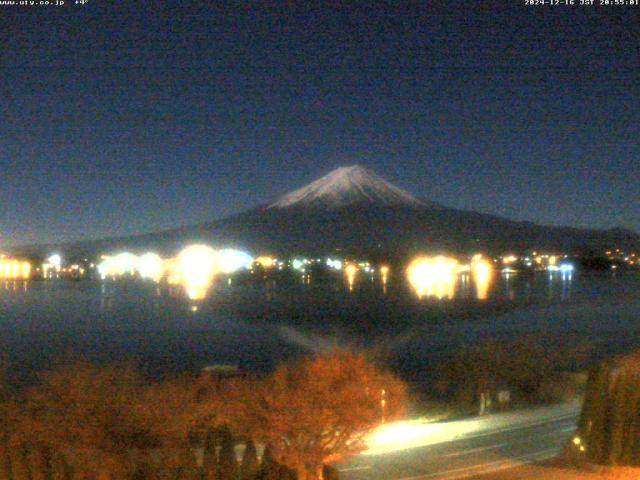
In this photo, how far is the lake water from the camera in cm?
2811

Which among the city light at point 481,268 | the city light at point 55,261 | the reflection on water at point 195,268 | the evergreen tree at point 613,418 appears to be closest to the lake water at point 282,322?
the reflection on water at point 195,268

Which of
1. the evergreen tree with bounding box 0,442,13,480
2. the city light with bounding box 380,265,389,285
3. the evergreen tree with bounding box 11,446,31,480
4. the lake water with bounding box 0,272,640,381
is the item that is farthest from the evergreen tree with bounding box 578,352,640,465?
the city light with bounding box 380,265,389,285

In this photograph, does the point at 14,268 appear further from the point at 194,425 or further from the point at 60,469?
the point at 60,469

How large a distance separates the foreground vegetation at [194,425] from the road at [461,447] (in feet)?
1.93

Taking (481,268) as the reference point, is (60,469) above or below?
below

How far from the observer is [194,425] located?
36.2 ft

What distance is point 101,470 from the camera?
9438mm

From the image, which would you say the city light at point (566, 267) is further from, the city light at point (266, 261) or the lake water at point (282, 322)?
the lake water at point (282, 322)

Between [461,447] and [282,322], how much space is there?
1045 inches

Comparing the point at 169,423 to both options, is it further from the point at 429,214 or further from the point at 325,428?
the point at 429,214

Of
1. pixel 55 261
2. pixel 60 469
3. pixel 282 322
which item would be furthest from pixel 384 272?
pixel 60 469

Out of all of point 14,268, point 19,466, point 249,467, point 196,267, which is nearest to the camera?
point 249,467

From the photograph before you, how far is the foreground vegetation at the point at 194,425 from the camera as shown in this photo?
360 inches

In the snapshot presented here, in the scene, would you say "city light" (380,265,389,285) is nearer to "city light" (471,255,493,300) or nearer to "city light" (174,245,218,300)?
"city light" (471,255,493,300)
